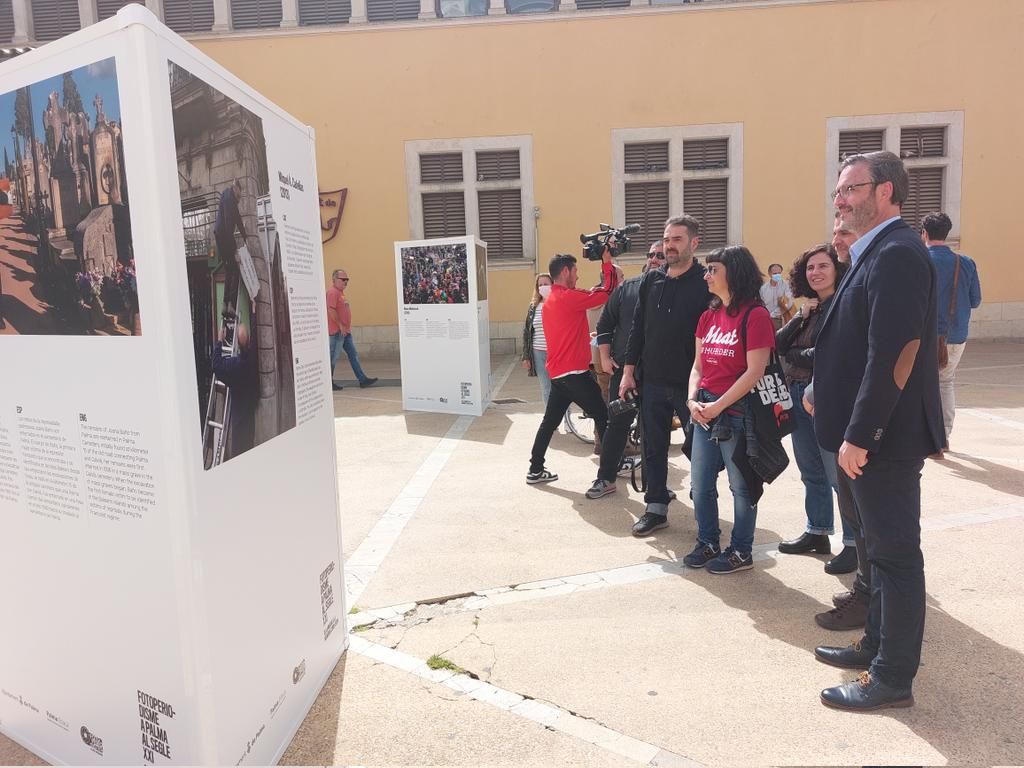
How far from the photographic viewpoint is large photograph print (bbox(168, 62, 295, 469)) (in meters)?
1.95

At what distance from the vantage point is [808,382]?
4.10 metres

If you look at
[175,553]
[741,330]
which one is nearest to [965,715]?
[741,330]

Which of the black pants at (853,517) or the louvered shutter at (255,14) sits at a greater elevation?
the louvered shutter at (255,14)

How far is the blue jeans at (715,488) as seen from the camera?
3.81 metres

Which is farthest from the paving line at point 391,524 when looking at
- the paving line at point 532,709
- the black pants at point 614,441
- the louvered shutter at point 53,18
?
the louvered shutter at point 53,18

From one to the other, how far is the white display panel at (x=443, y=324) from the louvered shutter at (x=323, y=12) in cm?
874

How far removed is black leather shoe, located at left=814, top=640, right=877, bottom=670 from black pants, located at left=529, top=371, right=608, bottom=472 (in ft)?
9.83

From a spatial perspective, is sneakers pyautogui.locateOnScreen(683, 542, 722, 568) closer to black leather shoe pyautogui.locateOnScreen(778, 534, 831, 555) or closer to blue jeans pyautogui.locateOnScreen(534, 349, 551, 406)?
black leather shoe pyautogui.locateOnScreen(778, 534, 831, 555)

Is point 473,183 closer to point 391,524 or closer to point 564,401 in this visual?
point 564,401

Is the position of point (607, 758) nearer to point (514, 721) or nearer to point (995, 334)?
point (514, 721)

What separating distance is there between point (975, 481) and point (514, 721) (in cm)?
468

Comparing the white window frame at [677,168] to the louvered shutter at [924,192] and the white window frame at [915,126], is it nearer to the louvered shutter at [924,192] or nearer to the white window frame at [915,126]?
the white window frame at [915,126]

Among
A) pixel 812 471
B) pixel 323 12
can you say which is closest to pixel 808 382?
pixel 812 471

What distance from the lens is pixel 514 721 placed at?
2.64 metres
